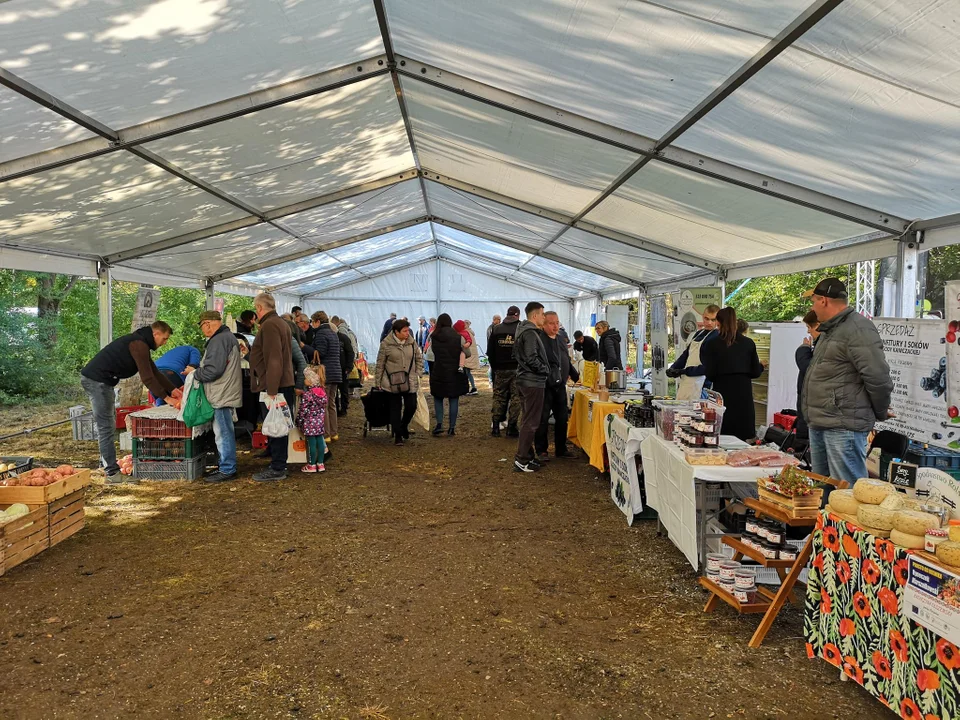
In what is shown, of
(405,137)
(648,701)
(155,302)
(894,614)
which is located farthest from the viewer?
(155,302)

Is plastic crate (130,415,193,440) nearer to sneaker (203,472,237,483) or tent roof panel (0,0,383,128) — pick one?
sneaker (203,472,237,483)

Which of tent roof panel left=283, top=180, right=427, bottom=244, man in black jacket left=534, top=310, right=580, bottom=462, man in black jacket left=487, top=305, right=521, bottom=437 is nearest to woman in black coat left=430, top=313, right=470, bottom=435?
man in black jacket left=487, top=305, right=521, bottom=437

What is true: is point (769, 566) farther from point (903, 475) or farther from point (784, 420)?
point (784, 420)

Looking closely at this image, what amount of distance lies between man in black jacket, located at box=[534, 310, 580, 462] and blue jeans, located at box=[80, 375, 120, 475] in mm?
3855

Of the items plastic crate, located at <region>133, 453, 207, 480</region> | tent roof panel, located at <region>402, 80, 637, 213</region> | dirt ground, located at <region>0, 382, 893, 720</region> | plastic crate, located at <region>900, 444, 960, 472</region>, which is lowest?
dirt ground, located at <region>0, 382, 893, 720</region>

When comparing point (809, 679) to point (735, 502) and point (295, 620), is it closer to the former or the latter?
point (735, 502)

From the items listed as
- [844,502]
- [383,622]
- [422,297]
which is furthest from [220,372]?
[422,297]

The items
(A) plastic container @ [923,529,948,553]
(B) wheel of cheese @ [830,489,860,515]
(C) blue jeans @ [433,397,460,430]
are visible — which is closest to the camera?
(A) plastic container @ [923,529,948,553]

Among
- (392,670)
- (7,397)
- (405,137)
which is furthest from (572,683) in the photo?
(7,397)

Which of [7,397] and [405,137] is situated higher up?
[405,137]

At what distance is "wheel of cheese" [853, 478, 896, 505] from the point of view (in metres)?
2.29

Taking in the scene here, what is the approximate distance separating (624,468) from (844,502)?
2317 mm

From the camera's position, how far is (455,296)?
20.3m

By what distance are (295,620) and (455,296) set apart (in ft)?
57.4
